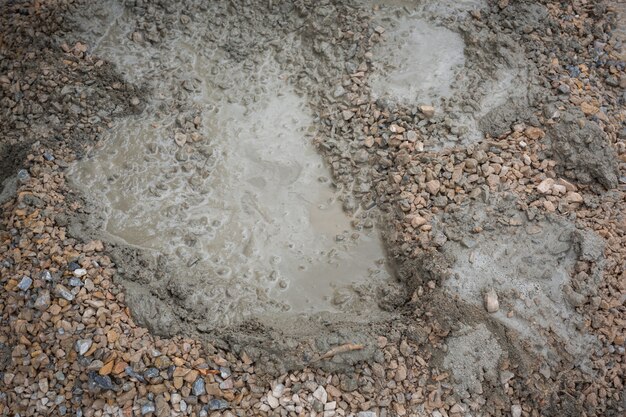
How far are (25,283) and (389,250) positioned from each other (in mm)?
2227

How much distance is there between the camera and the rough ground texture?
3.18 meters

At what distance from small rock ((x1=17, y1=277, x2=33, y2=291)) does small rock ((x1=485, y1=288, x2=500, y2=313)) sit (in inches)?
104

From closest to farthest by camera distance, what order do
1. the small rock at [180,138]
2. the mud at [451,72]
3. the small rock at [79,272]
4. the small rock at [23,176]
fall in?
the small rock at [79,272]
the small rock at [23,176]
the mud at [451,72]
the small rock at [180,138]

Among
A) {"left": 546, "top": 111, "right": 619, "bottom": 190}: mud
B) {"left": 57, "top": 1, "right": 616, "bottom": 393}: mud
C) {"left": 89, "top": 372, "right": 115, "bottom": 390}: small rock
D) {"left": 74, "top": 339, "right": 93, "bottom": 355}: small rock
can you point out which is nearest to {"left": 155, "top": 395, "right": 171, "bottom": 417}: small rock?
{"left": 89, "top": 372, "right": 115, "bottom": 390}: small rock

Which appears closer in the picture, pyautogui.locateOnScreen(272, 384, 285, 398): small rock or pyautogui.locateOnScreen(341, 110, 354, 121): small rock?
pyautogui.locateOnScreen(272, 384, 285, 398): small rock

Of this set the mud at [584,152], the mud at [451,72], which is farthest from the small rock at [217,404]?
the mud at [584,152]

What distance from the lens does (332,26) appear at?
455 centimetres

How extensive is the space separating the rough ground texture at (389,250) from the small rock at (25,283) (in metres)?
0.02

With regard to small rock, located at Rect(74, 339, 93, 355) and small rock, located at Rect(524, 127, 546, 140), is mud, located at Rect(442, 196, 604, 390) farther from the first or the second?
small rock, located at Rect(74, 339, 93, 355)

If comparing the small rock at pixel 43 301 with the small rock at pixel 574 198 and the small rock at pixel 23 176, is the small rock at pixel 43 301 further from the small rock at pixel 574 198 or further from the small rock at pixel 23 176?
the small rock at pixel 574 198

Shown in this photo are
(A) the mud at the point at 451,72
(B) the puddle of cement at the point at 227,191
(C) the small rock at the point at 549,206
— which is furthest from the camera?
(A) the mud at the point at 451,72

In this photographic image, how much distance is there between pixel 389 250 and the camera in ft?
12.4

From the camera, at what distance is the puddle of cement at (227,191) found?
369 centimetres

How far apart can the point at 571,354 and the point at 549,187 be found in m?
1.05
